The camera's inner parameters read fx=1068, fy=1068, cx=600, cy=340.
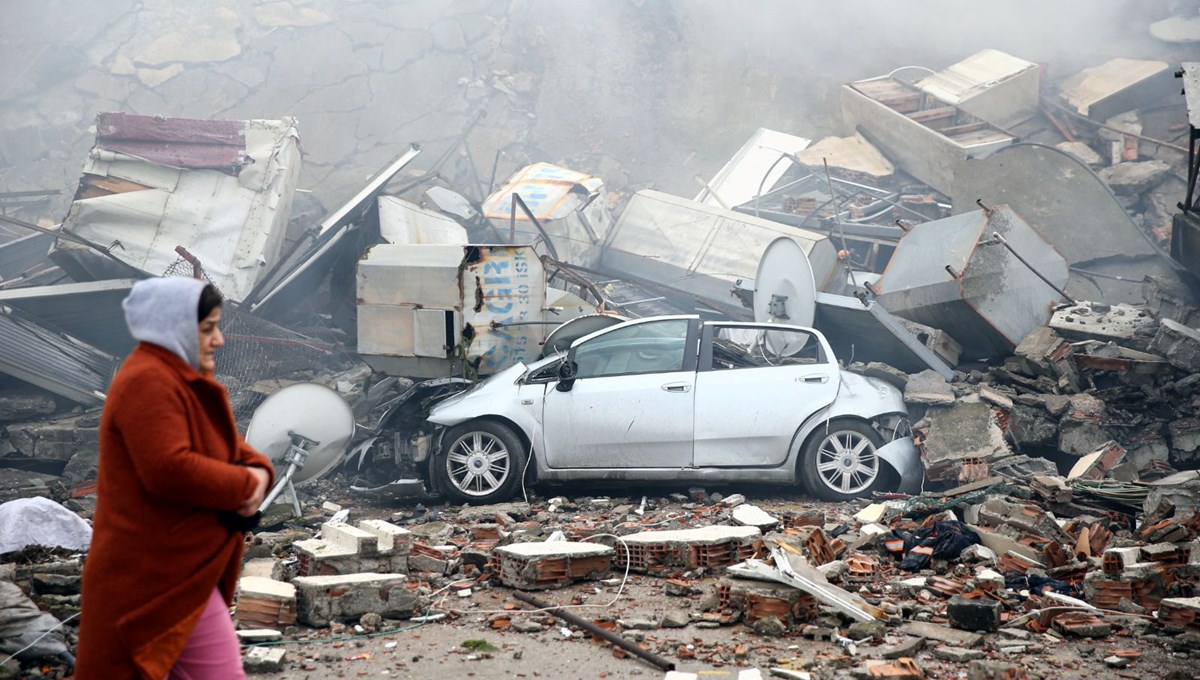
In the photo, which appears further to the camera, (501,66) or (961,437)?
(501,66)

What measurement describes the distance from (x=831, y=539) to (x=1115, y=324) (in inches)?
196

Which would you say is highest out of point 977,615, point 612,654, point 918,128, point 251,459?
point 918,128

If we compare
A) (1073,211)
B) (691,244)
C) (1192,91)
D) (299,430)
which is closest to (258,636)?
(299,430)

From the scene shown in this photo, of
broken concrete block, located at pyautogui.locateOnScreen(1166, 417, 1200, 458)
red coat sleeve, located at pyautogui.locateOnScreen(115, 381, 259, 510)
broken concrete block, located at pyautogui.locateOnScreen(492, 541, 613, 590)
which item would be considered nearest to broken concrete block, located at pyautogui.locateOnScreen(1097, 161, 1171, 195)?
broken concrete block, located at pyautogui.locateOnScreen(1166, 417, 1200, 458)

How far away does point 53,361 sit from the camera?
36.8ft

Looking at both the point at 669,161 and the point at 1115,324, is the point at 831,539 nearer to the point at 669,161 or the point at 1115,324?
the point at 1115,324

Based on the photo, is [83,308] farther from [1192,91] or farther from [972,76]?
[972,76]

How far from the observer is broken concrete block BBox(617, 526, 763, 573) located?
628 centimetres

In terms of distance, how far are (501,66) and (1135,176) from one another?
11.9 meters

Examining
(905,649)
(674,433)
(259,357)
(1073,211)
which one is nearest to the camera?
(905,649)

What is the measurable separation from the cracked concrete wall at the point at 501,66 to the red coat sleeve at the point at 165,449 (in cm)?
1723

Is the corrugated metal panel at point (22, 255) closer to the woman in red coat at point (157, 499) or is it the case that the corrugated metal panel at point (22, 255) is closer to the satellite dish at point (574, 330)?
the satellite dish at point (574, 330)

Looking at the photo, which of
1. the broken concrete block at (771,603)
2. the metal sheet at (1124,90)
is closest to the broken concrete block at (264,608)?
the broken concrete block at (771,603)

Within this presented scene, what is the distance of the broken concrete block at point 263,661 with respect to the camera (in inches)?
183
